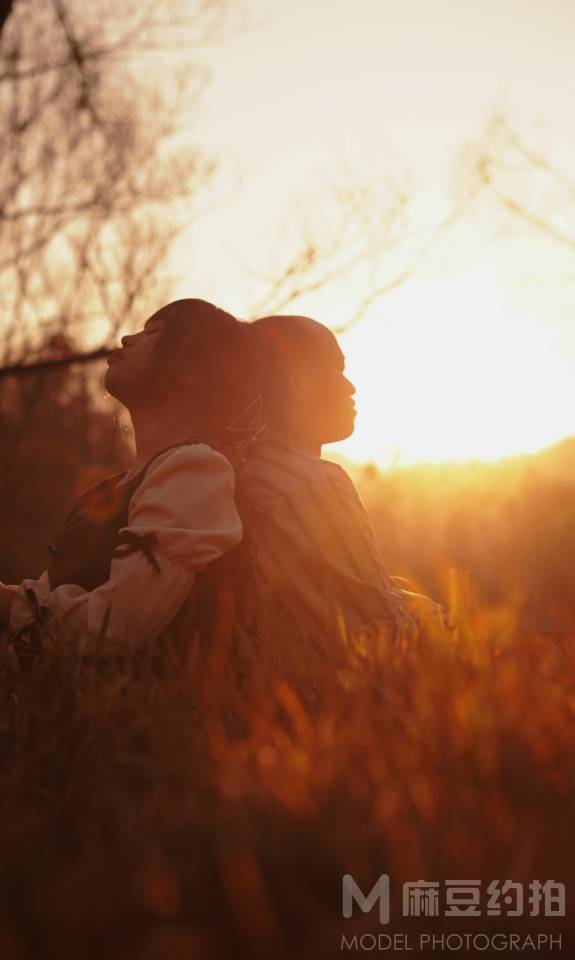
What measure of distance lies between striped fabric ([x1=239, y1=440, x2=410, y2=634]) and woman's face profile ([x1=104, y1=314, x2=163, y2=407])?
416mm

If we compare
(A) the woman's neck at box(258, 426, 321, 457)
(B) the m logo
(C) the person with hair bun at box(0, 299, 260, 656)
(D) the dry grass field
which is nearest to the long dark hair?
(C) the person with hair bun at box(0, 299, 260, 656)

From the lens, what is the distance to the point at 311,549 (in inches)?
109

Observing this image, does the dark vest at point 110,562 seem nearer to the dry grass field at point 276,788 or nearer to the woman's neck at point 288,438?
the dry grass field at point 276,788

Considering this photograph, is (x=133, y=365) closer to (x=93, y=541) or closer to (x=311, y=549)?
(x=93, y=541)

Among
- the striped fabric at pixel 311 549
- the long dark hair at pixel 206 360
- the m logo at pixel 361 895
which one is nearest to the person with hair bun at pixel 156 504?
the long dark hair at pixel 206 360

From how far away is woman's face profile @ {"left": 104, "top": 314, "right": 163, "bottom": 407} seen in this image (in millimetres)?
2684

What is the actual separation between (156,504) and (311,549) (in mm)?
572

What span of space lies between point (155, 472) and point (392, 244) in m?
4.25

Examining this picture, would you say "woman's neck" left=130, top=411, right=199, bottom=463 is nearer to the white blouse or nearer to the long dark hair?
the long dark hair

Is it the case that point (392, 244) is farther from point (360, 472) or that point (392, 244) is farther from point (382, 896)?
point (360, 472)

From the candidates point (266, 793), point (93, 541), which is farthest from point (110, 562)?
point (266, 793)

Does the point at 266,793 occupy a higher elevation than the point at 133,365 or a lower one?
lower

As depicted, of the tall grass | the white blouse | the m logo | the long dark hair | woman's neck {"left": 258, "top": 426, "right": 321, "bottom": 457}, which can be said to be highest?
the long dark hair

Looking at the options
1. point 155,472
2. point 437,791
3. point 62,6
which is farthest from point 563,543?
point 437,791
